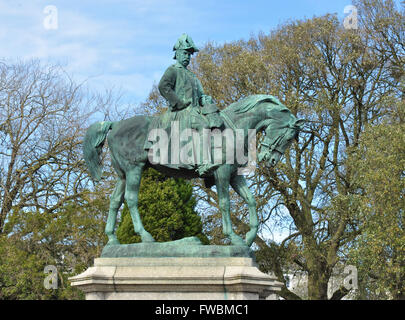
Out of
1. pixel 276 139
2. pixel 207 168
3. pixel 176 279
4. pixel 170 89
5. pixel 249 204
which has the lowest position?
pixel 176 279

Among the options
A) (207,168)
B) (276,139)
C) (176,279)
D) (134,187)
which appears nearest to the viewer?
(176,279)

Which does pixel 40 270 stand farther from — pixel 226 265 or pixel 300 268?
pixel 226 265

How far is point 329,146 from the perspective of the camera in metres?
23.9

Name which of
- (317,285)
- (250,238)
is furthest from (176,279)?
(317,285)

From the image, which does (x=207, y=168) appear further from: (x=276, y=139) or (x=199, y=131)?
(x=276, y=139)

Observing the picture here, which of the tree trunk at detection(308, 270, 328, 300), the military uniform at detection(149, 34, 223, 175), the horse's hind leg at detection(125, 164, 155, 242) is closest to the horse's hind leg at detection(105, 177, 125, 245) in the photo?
the horse's hind leg at detection(125, 164, 155, 242)

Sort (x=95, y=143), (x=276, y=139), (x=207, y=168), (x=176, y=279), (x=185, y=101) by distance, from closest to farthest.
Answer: (x=176, y=279) < (x=207, y=168) < (x=276, y=139) < (x=185, y=101) < (x=95, y=143)

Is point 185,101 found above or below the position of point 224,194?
above

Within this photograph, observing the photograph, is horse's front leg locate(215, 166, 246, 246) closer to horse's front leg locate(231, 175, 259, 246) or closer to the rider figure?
the rider figure

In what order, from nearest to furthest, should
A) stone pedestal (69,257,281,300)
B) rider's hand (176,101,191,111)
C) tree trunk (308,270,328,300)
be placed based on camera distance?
stone pedestal (69,257,281,300) < rider's hand (176,101,191,111) < tree trunk (308,270,328,300)

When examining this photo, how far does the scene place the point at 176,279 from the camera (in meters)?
8.21

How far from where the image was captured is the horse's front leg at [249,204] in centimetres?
888

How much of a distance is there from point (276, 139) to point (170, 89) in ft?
5.55

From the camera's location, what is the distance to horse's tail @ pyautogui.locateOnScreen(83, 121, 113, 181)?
9477 millimetres
